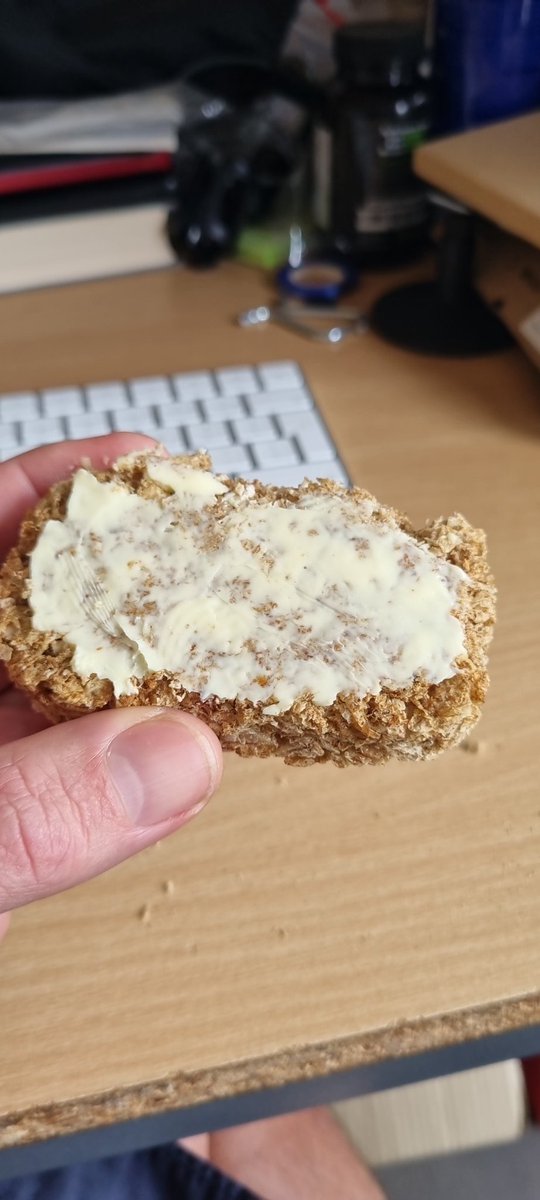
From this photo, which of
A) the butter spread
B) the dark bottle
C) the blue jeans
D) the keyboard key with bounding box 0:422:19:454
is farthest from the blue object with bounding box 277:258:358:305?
the blue jeans

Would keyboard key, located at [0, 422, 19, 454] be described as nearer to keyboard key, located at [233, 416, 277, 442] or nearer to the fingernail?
keyboard key, located at [233, 416, 277, 442]

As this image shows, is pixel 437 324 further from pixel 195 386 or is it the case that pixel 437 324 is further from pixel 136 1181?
pixel 136 1181

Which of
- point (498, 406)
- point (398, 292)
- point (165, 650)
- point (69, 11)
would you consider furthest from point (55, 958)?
point (69, 11)

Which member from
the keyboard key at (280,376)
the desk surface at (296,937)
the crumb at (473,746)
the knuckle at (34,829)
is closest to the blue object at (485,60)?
the keyboard key at (280,376)

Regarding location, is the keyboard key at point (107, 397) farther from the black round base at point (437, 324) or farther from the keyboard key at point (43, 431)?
the black round base at point (437, 324)

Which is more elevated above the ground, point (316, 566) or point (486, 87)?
point (486, 87)

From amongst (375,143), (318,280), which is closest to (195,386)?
(318,280)

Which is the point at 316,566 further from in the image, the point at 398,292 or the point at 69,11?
the point at 69,11
